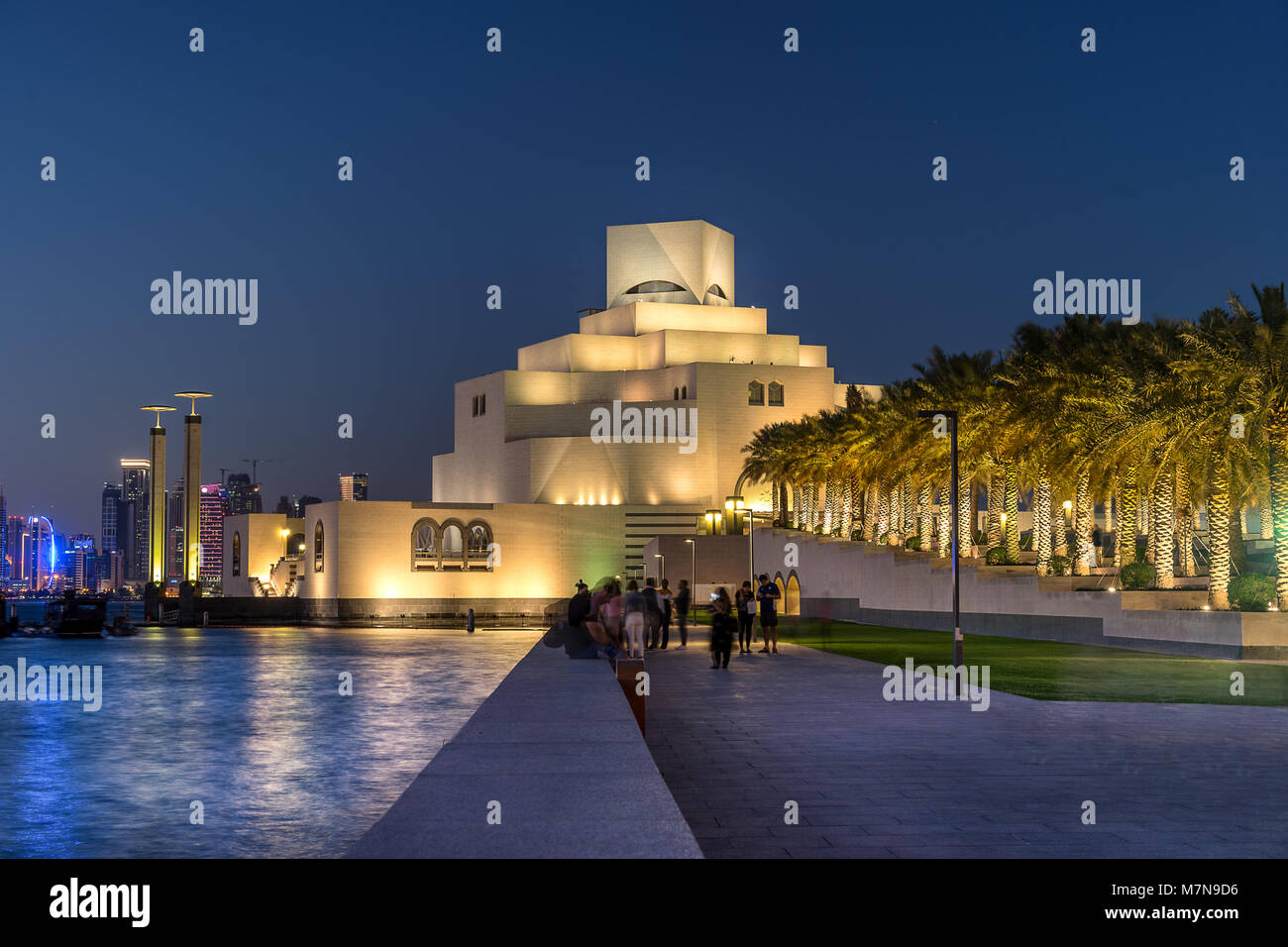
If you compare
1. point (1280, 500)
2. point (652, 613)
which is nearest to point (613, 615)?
point (652, 613)

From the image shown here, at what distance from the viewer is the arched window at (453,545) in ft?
303

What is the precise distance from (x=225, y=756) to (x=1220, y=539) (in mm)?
22121

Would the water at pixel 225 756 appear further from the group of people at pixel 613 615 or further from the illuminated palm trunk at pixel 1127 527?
the illuminated palm trunk at pixel 1127 527

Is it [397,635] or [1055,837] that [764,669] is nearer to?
[1055,837]

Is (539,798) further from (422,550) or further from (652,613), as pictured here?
(422,550)

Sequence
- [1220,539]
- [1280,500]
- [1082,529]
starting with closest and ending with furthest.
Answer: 1. [1280,500]
2. [1220,539]
3. [1082,529]

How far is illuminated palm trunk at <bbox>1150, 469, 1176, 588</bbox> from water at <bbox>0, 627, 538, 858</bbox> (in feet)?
53.2

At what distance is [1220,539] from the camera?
97.6 feet

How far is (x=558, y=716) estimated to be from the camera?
464 inches

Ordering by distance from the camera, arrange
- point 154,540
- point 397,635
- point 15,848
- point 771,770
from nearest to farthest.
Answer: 1. point 15,848
2. point 771,770
3. point 397,635
4. point 154,540

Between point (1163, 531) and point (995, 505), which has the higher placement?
point (995, 505)
